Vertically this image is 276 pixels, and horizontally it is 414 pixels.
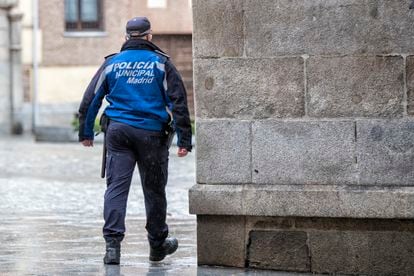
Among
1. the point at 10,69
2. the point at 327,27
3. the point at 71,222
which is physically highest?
the point at 10,69

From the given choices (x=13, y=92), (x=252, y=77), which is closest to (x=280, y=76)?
(x=252, y=77)

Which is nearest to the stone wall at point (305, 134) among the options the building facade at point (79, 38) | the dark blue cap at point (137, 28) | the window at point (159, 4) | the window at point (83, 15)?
the dark blue cap at point (137, 28)

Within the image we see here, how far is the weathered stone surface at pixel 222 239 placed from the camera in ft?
28.2

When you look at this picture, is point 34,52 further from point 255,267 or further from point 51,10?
point 255,267

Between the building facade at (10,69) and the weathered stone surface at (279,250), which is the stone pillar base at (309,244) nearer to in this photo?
the weathered stone surface at (279,250)

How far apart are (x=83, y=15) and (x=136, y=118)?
30.6 metres

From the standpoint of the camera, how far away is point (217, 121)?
8.59m

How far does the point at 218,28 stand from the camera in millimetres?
8562

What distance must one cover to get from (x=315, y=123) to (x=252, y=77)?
19.4 inches

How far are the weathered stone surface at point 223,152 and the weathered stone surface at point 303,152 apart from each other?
0.07m

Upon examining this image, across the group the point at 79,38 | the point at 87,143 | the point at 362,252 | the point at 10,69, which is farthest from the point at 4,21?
the point at 362,252

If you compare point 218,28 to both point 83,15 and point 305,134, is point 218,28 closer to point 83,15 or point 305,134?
point 305,134

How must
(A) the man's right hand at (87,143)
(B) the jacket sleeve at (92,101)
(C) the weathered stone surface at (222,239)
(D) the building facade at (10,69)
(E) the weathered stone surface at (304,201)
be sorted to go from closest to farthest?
(E) the weathered stone surface at (304,201) < (C) the weathered stone surface at (222,239) < (B) the jacket sleeve at (92,101) < (A) the man's right hand at (87,143) < (D) the building facade at (10,69)

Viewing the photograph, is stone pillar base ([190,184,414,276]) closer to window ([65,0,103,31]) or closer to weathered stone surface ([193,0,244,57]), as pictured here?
weathered stone surface ([193,0,244,57])
